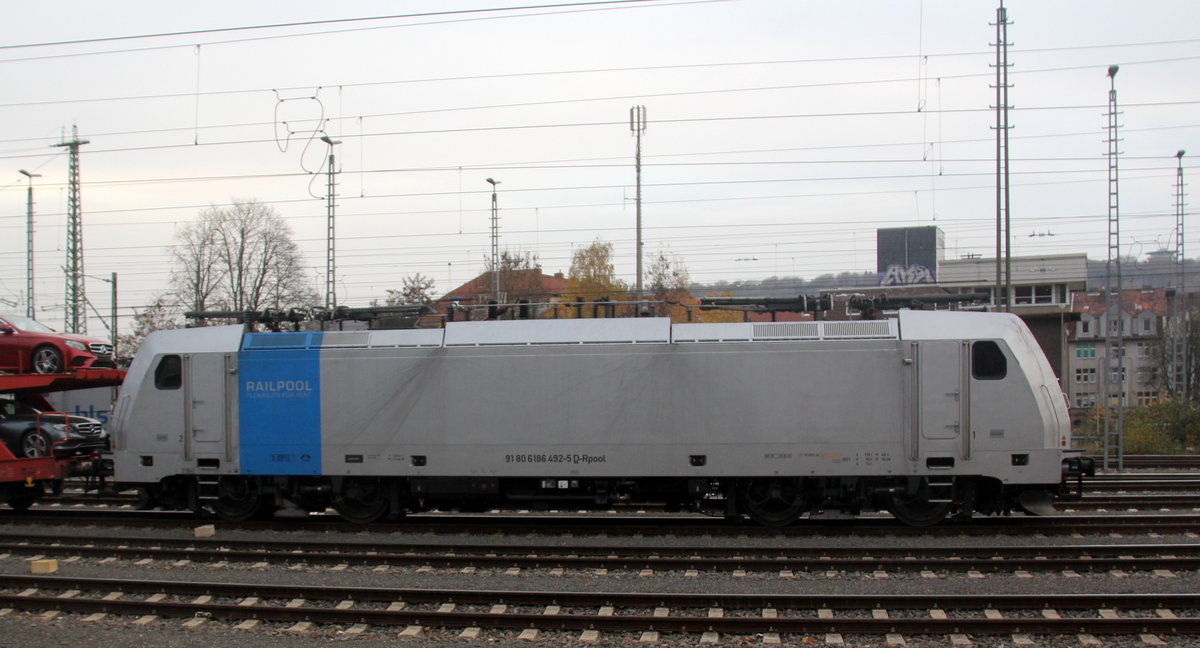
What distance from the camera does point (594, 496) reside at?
13289 millimetres

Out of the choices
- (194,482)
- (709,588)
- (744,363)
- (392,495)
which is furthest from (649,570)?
(194,482)

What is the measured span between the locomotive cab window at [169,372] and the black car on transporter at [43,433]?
2.59 m

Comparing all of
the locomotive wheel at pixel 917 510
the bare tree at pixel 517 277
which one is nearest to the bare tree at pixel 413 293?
the bare tree at pixel 517 277

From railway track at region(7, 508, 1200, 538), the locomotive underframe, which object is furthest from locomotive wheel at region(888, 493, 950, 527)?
railway track at region(7, 508, 1200, 538)

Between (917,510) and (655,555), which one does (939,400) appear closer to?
(917,510)

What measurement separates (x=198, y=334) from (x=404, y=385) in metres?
3.56

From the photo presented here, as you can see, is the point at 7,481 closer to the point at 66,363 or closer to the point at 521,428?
the point at 66,363

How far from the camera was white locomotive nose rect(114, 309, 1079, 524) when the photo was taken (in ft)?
41.2

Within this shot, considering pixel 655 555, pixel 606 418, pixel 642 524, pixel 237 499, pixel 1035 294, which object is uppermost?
pixel 1035 294

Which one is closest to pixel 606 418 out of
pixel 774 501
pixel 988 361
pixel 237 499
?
pixel 774 501

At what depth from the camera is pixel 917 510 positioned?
42.6 ft

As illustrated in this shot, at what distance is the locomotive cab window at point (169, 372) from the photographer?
14.2 meters

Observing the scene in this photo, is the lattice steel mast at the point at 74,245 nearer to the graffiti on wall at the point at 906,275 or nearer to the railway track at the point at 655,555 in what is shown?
the railway track at the point at 655,555

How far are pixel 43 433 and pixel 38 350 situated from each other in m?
1.49
